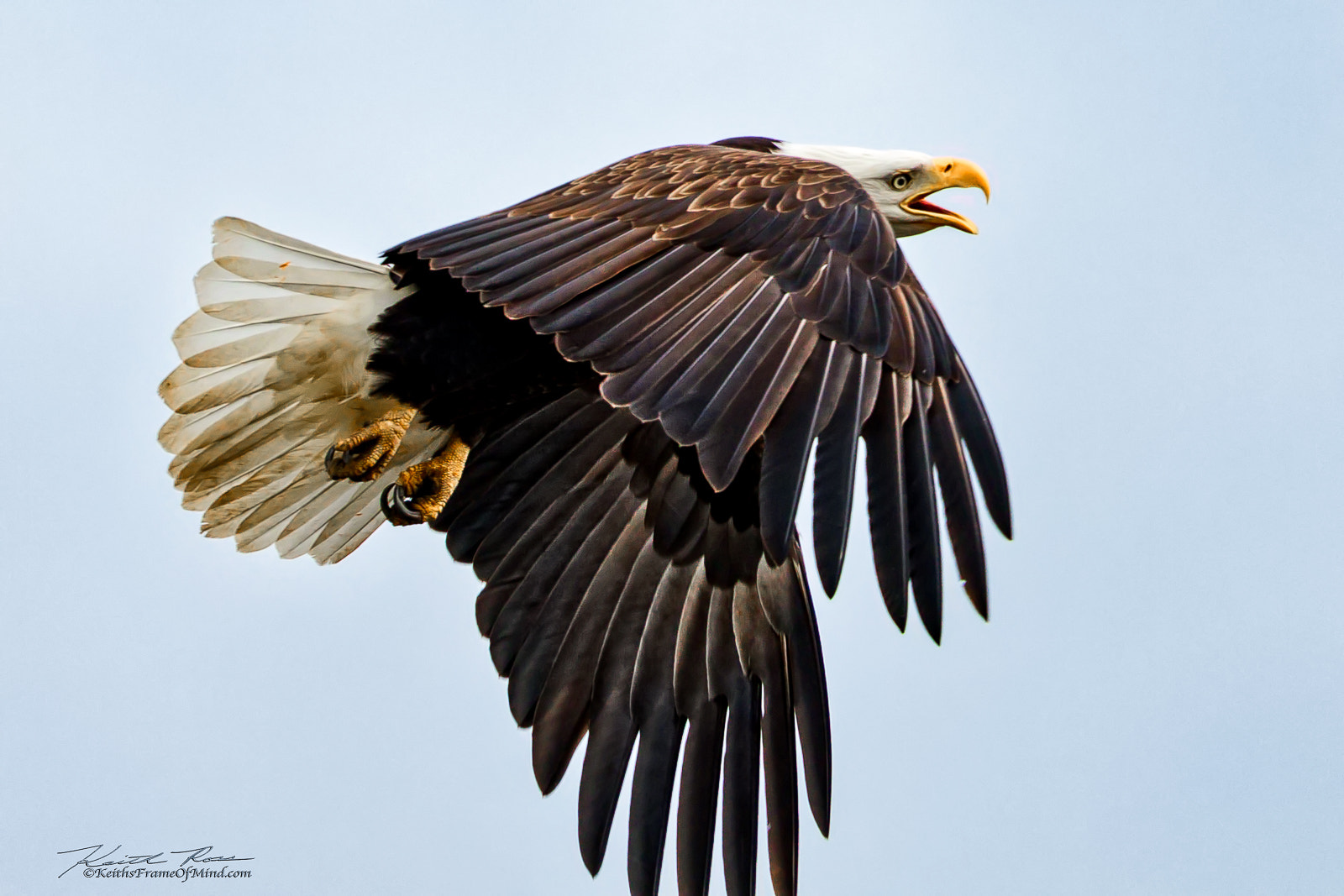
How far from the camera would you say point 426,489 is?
4656mm

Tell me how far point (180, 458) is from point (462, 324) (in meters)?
1.00

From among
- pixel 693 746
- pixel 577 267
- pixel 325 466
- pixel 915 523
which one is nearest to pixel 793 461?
pixel 915 523

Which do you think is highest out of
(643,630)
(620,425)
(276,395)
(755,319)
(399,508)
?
(276,395)

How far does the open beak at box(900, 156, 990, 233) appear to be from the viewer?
207 inches

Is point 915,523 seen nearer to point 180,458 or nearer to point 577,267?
point 577,267

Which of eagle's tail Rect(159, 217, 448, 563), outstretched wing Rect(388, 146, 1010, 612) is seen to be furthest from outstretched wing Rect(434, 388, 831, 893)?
outstretched wing Rect(388, 146, 1010, 612)

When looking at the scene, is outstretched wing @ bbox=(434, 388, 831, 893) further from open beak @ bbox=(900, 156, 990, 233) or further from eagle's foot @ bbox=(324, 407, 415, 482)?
open beak @ bbox=(900, 156, 990, 233)

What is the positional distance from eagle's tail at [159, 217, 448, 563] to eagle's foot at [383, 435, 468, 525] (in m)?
0.08

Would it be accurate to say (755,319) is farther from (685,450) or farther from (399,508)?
(399,508)

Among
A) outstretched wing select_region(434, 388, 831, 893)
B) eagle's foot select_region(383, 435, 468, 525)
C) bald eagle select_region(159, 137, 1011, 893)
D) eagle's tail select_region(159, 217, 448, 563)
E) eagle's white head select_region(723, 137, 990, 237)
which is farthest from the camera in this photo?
eagle's white head select_region(723, 137, 990, 237)

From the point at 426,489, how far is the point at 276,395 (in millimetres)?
498

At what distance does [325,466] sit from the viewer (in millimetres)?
4789

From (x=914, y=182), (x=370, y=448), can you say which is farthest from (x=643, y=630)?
(x=914, y=182)

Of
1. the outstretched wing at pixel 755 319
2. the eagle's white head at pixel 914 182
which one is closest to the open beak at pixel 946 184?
the eagle's white head at pixel 914 182
